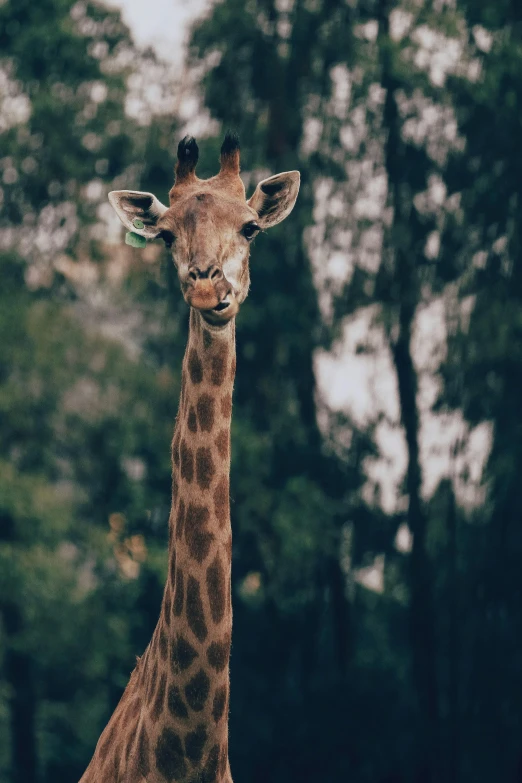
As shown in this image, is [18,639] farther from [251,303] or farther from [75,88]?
[75,88]

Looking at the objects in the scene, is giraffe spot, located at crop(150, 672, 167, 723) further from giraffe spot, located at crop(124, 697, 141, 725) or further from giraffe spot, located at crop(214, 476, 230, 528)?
giraffe spot, located at crop(214, 476, 230, 528)

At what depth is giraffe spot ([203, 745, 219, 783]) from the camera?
15.3ft

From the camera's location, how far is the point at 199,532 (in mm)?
4633

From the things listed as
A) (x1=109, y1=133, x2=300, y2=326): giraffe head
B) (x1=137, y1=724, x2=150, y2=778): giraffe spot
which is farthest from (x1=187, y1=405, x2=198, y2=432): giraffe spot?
(x1=137, y1=724, x2=150, y2=778): giraffe spot

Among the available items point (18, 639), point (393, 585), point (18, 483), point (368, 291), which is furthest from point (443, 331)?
point (18, 639)

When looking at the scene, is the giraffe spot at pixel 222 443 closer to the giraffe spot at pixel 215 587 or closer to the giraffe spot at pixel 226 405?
the giraffe spot at pixel 226 405

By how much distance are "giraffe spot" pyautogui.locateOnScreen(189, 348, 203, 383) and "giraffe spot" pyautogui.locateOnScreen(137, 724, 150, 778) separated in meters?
1.46

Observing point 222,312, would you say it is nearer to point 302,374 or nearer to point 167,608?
point 167,608

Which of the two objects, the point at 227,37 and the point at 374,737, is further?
the point at 227,37

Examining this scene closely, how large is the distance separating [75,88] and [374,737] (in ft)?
31.3

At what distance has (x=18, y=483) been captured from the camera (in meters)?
15.3

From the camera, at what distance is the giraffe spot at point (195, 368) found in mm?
4691

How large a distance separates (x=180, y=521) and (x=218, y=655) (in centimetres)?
55

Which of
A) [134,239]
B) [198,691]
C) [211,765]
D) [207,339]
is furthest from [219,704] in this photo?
[134,239]
